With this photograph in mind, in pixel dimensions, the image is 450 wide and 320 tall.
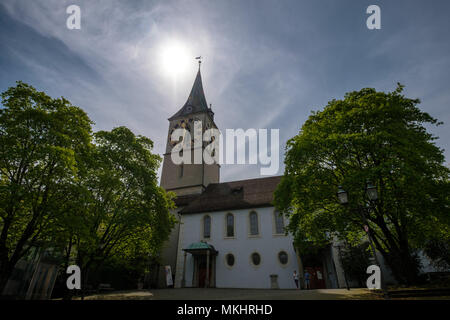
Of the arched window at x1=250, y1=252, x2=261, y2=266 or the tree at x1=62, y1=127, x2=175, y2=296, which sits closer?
the tree at x1=62, y1=127, x2=175, y2=296

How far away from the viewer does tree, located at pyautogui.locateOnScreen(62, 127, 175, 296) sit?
1455 centimetres

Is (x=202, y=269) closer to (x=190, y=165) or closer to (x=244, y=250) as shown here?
(x=244, y=250)

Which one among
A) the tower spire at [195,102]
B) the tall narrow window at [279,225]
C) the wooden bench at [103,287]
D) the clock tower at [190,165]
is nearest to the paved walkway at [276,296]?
the wooden bench at [103,287]

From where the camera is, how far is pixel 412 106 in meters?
13.4

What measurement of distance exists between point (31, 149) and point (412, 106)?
64.2 ft

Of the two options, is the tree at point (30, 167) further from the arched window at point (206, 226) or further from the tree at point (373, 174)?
the arched window at point (206, 226)

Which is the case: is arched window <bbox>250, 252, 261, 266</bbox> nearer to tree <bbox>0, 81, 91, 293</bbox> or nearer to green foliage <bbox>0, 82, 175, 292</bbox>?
green foliage <bbox>0, 82, 175, 292</bbox>

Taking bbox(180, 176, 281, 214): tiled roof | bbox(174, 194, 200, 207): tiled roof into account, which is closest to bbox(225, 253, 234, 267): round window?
bbox(180, 176, 281, 214): tiled roof

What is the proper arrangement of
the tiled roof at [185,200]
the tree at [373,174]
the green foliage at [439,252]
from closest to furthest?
the tree at [373,174]
the green foliage at [439,252]
the tiled roof at [185,200]

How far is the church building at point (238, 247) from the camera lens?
22500 mm

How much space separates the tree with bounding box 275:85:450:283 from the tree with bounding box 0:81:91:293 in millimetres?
11685

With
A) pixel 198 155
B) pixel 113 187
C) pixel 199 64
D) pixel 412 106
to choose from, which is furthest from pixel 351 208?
pixel 199 64

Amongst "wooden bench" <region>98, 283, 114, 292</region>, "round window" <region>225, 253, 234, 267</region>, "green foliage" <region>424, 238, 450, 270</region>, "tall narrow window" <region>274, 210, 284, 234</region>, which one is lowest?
"wooden bench" <region>98, 283, 114, 292</region>
